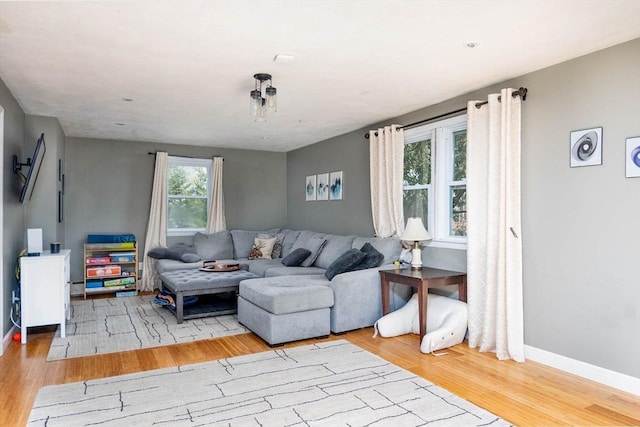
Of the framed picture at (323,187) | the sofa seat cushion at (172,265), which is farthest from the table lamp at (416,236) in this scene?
the sofa seat cushion at (172,265)

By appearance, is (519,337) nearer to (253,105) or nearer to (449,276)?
(449,276)

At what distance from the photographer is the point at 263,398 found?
271cm

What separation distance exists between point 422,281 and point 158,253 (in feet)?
14.3

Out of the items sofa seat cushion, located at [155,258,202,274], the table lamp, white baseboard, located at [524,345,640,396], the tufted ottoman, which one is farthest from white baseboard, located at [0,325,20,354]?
white baseboard, located at [524,345,640,396]

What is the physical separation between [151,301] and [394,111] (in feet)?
13.5

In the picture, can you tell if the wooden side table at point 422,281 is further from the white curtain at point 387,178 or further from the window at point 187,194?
the window at point 187,194

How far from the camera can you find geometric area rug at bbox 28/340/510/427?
7.93 ft

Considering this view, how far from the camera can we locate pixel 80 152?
6.37m

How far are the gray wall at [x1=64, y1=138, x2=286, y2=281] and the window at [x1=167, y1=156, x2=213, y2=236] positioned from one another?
0.56ft

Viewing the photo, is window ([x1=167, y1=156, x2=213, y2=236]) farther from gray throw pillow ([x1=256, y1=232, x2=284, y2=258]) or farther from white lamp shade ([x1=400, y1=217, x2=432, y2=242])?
white lamp shade ([x1=400, y1=217, x2=432, y2=242])

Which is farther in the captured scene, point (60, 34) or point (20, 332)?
point (20, 332)

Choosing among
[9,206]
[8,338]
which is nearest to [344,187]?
[9,206]

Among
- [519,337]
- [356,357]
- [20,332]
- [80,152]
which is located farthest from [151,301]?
[519,337]

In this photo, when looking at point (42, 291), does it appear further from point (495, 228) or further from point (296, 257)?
point (495, 228)
